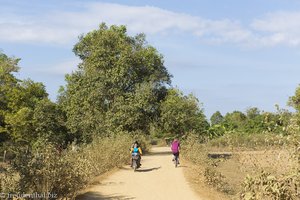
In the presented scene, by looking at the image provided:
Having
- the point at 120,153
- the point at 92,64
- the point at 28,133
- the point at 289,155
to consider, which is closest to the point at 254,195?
the point at 289,155

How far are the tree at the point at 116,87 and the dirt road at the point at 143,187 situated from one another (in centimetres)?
1557

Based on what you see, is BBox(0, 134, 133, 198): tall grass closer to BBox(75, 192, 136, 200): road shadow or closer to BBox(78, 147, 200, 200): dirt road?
BBox(75, 192, 136, 200): road shadow

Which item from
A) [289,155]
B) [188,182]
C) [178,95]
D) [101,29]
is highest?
[101,29]

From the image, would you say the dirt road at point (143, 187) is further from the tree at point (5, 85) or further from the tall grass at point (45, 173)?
the tree at point (5, 85)

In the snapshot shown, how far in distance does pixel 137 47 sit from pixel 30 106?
19.3 meters

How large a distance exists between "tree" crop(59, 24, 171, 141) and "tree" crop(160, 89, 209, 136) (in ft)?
4.41

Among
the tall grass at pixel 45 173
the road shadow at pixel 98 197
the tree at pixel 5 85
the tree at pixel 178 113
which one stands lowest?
the road shadow at pixel 98 197

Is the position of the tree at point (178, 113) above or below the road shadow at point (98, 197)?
above

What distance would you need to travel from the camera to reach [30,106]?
5344 cm

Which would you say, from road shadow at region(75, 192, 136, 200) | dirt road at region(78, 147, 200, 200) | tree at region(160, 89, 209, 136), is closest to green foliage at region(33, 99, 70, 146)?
tree at region(160, 89, 209, 136)

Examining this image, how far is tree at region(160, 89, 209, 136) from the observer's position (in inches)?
1490

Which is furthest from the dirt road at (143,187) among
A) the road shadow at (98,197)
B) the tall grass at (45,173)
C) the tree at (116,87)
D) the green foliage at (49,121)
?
the green foliage at (49,121)

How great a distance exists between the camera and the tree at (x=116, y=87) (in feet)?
122

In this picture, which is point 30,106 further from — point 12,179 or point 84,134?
point 12,179
